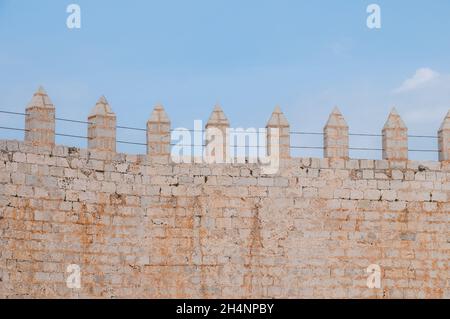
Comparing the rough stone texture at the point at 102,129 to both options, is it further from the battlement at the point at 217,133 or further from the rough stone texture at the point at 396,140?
the rough stone texture at the point at 396,140

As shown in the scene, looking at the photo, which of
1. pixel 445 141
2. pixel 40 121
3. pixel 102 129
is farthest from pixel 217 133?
pixel 445 141

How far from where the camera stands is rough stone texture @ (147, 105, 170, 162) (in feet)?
68.4

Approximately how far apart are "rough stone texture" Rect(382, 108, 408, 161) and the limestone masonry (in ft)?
0.09

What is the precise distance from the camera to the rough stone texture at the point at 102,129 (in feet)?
67.3

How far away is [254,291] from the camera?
815 inches

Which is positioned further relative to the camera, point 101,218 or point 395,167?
point 395,167

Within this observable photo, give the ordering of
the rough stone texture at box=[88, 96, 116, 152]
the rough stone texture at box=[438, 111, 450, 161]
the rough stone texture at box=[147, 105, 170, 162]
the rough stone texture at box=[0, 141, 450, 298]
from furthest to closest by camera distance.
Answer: the rough stone texture at box=[438, 111, 450, 161]
the rough stone texture at box=[147, 105, 170, 162]
the rough stone texture at box=[88, 96, 116, 152]
the rough stone texture at box=[0, 141, 450, 298]

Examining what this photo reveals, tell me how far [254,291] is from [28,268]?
3.97 meters

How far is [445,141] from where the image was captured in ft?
71.9

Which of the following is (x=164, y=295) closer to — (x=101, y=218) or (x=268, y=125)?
(x=101, y=218)

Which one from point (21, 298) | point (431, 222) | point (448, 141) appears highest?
point (448, 141)

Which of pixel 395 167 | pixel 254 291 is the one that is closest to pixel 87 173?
pixel 254 291

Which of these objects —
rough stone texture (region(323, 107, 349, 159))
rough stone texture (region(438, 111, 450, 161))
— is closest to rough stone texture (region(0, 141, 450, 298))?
rough stone texture (region(323, 107, 349, 159))

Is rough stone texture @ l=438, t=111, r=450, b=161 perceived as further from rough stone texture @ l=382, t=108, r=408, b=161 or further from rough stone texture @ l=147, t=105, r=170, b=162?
rough stone texture @ l=147, t=105, r=170, b=162
